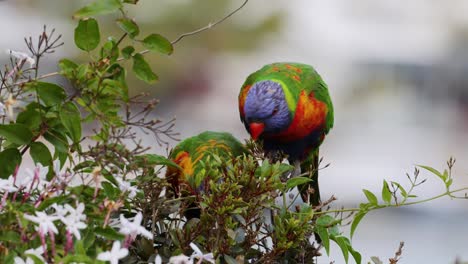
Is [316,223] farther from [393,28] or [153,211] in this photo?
[393,28]

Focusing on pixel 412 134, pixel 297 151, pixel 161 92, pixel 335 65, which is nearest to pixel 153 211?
pixel 297 151

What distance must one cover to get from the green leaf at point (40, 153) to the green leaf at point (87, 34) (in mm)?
99

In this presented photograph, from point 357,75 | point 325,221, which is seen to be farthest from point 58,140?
point 357,75

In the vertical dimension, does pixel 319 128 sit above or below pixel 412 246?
above

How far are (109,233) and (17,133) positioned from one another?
167mm

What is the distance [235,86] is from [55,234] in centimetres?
541

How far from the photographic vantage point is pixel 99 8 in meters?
0.76

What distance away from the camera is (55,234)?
0.66m

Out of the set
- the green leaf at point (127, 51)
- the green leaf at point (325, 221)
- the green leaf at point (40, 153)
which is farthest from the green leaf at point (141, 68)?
the green leaf at point (325, 221)

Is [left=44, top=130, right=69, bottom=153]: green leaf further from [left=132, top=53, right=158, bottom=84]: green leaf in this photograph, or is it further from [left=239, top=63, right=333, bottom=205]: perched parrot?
[left=239, top=63, right=333, bottom=205]: perched parrot

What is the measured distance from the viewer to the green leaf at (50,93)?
2.45ft

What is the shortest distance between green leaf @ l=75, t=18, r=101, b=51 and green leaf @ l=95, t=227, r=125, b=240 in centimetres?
21

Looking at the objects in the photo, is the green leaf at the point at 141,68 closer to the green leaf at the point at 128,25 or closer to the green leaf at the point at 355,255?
the green leaf at the point at 128,25

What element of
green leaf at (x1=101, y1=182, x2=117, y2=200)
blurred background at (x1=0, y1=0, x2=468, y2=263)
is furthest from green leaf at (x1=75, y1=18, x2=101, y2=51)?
blurred background at (x1=0, y1=0, x2=468, y2=263)
